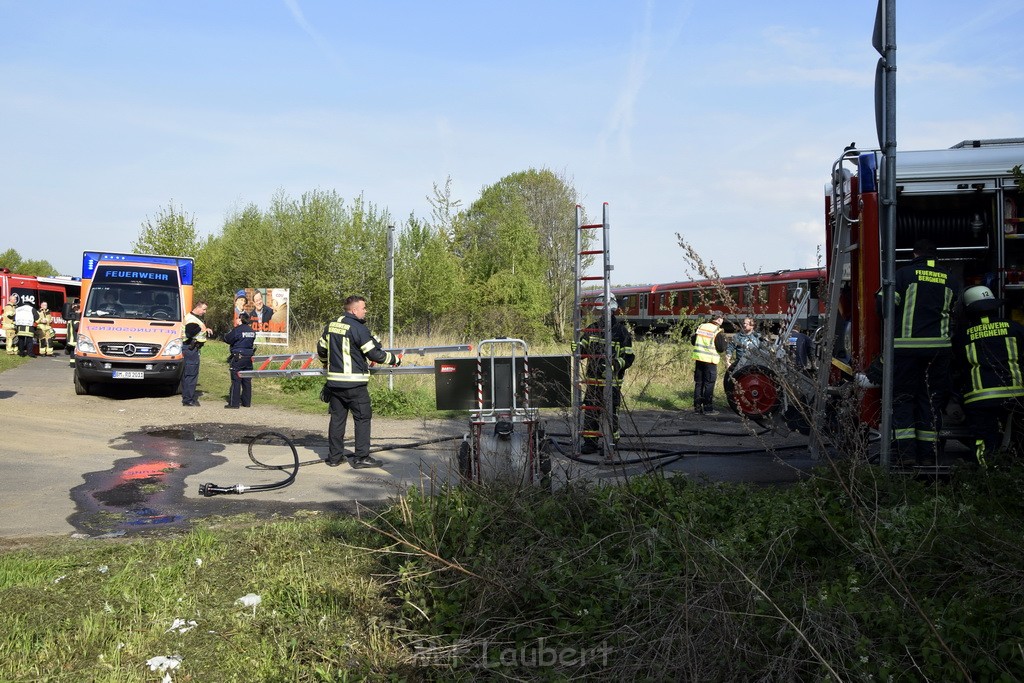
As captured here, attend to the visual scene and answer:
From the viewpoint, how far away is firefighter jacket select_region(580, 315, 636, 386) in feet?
33.0

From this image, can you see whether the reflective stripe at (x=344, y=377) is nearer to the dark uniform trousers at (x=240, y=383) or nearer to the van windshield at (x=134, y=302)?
the dark uniform trousers at (x=240, y=383)

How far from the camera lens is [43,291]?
35125 millimetres

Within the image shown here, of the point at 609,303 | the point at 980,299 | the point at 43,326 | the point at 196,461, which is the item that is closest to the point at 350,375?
the point at 196,461

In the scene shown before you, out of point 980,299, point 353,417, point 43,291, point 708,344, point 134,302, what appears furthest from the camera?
point 43,291

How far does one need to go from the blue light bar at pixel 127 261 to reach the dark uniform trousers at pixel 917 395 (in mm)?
14262

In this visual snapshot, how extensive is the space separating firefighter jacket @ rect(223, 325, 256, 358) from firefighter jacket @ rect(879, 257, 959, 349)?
37.5ft

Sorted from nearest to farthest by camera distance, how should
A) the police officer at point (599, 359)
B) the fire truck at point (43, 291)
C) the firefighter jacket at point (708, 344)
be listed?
the police officer at point (599, 359), the firefighter jacket at point (708, 344), the fire truck at point (43, 291)

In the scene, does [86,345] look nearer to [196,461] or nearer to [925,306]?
[196,461]

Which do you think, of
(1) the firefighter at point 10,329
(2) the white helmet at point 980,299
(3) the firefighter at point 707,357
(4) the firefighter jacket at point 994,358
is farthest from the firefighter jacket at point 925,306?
(1) the firefighter at point 10,329

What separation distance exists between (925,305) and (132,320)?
14.1 metres

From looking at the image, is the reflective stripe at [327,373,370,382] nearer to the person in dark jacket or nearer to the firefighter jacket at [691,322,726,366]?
the person in dark jacket

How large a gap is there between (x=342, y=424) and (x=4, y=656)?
5857 mm

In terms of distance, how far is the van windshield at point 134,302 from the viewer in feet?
55.4

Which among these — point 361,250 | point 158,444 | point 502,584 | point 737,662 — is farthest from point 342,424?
point 361,250
